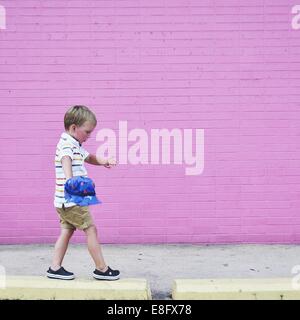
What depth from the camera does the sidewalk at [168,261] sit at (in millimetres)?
4934

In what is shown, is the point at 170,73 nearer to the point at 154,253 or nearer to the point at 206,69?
the point at 206,69

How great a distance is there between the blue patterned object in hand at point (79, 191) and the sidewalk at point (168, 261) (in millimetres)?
1006

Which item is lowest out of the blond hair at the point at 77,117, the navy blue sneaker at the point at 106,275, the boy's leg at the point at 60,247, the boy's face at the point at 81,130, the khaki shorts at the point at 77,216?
the navy blue sneaker at the point at 106,275

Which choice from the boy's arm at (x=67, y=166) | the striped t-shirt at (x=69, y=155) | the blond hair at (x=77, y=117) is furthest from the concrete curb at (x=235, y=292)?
the blond hair at (x=77, y=117)

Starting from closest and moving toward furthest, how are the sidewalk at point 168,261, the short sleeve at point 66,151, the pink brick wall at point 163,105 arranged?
1. the short sleeve at point 66,151
2. the sidewalk at point 168,261
3. the pink brick wall at point 163,105

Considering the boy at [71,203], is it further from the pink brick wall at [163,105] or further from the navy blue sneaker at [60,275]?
the pink brick wall at [163,105]

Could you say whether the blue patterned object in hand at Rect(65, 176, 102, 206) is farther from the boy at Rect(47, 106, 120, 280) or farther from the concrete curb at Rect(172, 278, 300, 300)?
the concrete curb at Rect(172, 278, 300, 300)

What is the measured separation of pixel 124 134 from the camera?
19.7ft

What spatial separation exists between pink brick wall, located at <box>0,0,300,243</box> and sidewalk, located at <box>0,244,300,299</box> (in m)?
0.18

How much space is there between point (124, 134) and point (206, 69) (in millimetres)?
1255
